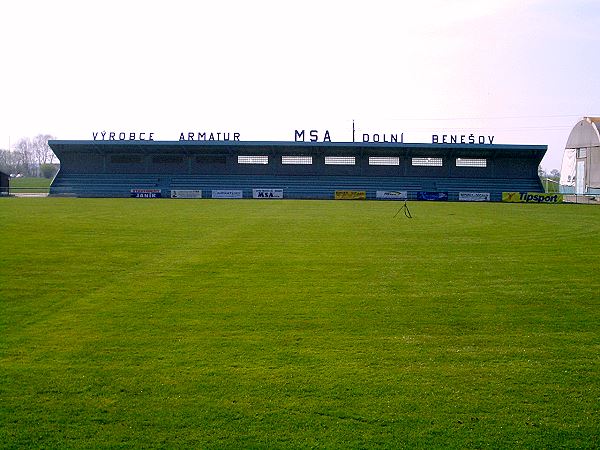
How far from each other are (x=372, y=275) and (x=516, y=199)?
59.1m

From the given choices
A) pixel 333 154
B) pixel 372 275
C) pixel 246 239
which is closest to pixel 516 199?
pixel 333 154

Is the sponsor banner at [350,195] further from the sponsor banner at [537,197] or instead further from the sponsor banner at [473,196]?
the sponsor banner at [537,197]

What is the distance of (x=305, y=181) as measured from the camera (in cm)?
7775

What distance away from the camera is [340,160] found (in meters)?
79.6

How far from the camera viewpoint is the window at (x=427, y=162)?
79188 millimetres

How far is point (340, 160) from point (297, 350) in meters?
71.8

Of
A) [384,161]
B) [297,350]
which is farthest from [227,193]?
[297,350]

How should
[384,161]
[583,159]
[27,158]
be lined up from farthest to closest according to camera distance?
[27,158]
[384,161]
[583,159]

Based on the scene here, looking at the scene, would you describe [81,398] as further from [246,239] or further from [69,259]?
[246,239]

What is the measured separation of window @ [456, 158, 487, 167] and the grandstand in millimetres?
132

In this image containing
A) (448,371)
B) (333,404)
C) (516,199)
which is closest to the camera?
(333,404)

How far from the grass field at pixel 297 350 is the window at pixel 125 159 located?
6351 cm

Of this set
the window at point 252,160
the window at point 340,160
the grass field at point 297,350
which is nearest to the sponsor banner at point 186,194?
the window at point 252,160

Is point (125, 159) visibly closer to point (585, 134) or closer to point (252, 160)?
point (252, 160)
